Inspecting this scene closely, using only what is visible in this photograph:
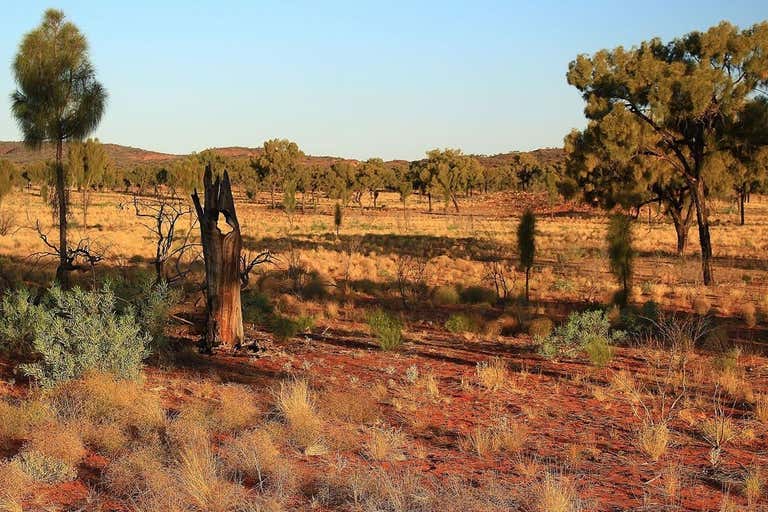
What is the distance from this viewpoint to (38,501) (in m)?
5.06

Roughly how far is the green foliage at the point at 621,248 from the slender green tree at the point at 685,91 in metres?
4.25

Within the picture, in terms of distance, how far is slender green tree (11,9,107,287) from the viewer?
14250 millimetres

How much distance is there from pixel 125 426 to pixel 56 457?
950 millimetres

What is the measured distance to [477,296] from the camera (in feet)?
58.5

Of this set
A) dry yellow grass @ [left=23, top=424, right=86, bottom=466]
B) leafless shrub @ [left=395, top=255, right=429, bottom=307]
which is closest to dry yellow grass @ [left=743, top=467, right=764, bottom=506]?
dry yellow grass @ [left=23, top=424, right=86, bottom=466]

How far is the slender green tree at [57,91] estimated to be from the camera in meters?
14.2

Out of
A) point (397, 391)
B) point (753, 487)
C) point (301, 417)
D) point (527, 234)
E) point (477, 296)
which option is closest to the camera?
point (753, 487)

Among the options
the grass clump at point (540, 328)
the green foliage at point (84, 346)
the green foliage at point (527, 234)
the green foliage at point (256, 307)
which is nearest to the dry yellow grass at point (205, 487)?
the green foliage at point (84, 346)

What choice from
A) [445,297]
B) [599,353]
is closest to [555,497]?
[599,353]

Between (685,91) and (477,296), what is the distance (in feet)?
27.3

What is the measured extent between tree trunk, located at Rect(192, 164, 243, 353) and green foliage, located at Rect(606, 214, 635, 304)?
960 centimetres

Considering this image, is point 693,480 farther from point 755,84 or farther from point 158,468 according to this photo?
point 755,84

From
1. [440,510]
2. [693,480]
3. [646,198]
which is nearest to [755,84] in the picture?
[646,198]

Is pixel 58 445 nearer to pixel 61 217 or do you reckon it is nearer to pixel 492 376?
pixel 492 376
